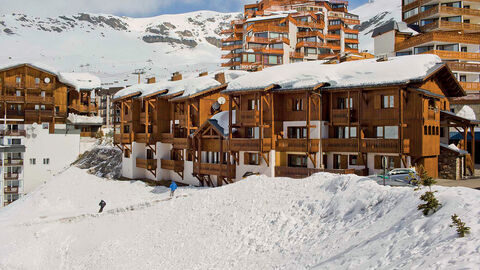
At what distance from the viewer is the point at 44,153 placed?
61.8 metres

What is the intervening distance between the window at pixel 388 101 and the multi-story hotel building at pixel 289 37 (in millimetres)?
37130

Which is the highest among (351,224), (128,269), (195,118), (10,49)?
(10,49)

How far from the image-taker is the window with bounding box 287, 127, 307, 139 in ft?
122

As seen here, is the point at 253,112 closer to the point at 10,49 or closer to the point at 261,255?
the point at 261,255

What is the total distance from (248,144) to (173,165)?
11.9m

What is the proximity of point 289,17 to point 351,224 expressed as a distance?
63.9 m

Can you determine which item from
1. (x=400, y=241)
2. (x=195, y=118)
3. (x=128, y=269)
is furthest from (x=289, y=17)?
(x=400, y=241)

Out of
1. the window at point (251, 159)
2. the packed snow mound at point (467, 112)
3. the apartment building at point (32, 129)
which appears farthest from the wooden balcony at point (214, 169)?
the apartment building at point (32, 129)

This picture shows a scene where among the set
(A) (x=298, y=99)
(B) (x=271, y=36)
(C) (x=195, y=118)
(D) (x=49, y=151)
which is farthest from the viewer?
(B) (x=271, y=36)

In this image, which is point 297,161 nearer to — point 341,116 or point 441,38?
point 341,116

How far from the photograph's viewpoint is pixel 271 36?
251ft

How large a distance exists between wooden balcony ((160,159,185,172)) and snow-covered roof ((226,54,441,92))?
11.0 m

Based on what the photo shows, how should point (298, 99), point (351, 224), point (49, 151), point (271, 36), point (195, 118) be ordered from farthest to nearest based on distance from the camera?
point (271, 36)
point (49, 151)
point (195, 118)
point (298, 99)
point (351, 224)

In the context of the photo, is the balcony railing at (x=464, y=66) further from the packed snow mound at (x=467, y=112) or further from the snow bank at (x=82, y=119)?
the snow bank at (x=82, y=119)
